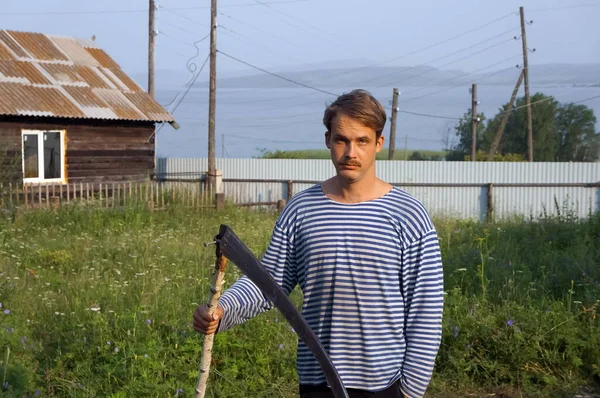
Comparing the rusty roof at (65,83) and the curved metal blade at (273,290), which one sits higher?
the rusty roof at (65,83)

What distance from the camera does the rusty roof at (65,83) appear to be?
17859 mm

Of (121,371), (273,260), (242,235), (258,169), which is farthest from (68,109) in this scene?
(273,260)

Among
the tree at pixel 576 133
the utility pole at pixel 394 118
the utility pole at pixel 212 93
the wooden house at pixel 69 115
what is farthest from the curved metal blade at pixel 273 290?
the tree at pixel 576 133

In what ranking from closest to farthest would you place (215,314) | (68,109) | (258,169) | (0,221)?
(215,314), (0,221), (68,109), (258,169)

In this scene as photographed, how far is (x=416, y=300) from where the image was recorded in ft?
9.00

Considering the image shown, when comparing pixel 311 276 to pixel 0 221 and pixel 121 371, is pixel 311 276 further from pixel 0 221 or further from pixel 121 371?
pixel 0 221

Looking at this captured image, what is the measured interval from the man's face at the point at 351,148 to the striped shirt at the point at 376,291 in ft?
0.37

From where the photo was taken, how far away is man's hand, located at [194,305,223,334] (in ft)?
8.80

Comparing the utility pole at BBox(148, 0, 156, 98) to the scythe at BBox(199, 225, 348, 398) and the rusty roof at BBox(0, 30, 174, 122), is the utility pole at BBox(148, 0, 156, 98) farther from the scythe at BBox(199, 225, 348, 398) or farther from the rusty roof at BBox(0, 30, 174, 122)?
the scythe at BBox(199, 225, 348, 398)

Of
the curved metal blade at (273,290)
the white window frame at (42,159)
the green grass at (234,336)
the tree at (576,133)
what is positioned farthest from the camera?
the tree at (576,133)

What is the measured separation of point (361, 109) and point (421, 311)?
2.29ft

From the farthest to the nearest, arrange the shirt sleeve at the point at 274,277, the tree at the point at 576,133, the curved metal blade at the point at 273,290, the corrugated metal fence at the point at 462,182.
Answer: the tree at the point at 576,133 → the corrugated metal fence at the point at 462,182 → the shirt sleeve at the point at 274,277 → the curved metal blade at the point at 273,290

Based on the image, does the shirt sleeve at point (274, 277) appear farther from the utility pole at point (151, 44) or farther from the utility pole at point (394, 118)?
the utility pole at point (394, 118)

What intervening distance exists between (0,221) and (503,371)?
9.62m
